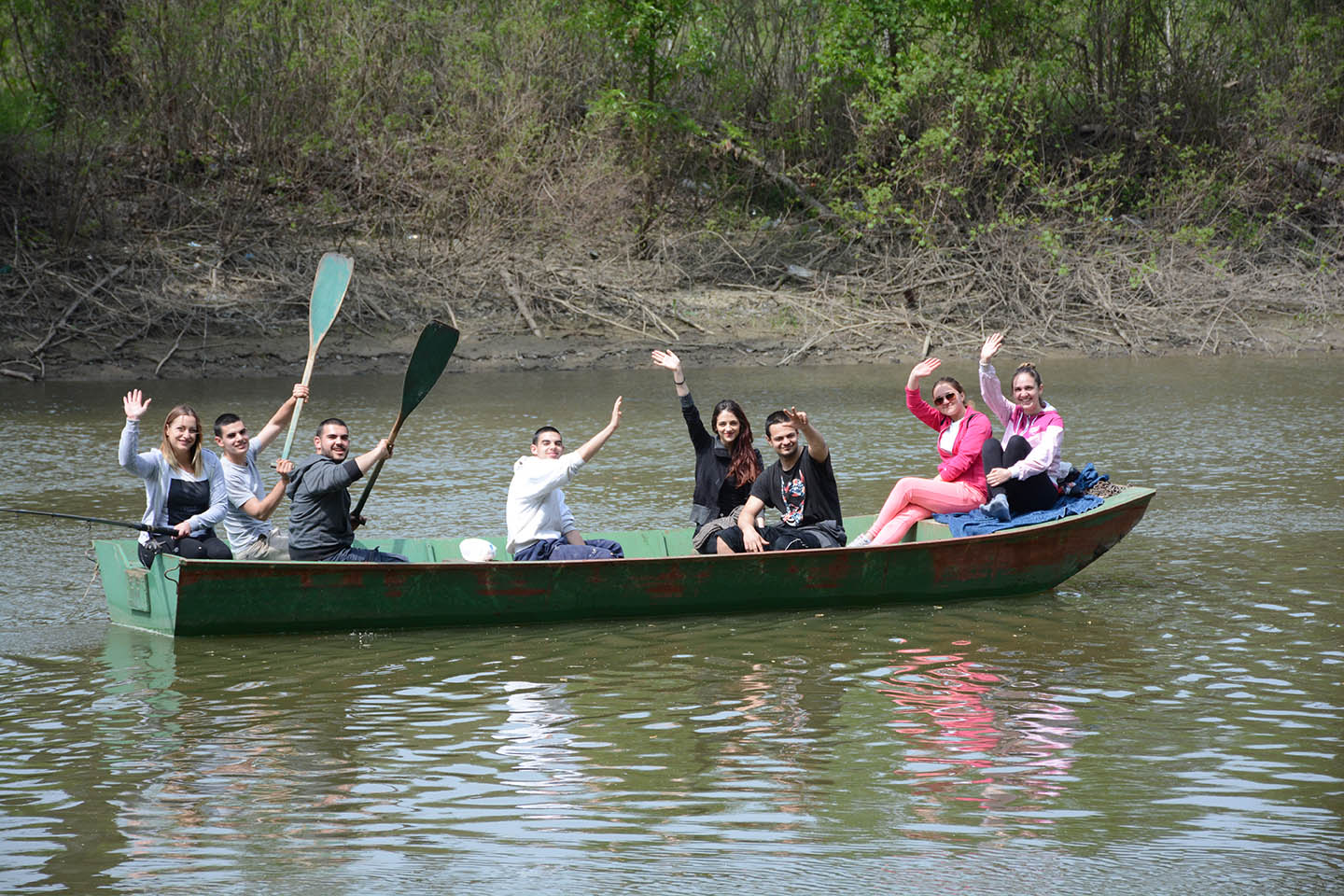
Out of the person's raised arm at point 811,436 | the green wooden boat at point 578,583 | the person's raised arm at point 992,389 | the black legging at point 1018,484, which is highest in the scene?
the person's raised arm at point 992,389

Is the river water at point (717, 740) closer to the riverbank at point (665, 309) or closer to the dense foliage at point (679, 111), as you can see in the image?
the riverbank at point (665, 309)

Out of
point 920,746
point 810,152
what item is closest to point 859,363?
point 810,152

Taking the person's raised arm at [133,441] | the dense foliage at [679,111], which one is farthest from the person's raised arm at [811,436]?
the dense foliage at [679,111]

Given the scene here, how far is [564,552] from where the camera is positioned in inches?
312

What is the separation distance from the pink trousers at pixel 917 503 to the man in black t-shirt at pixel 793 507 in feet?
1.43

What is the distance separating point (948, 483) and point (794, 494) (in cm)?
104

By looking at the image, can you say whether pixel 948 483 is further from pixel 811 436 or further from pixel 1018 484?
pixel 811 436

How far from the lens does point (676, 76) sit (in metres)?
24.4

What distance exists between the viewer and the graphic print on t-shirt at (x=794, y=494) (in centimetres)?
820

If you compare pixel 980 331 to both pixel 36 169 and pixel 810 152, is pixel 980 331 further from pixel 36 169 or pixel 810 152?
pixel 36 169

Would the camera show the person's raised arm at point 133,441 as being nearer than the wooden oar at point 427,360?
Yes

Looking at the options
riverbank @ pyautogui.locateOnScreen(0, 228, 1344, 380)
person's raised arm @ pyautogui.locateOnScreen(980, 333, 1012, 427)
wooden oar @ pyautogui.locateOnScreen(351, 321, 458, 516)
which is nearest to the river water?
person's raised arm @ pyautogui.locateOnScreen(980, 333, 1012, 427)

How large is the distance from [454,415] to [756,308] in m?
7.17

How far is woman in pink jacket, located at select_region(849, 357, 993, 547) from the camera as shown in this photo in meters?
8.60
